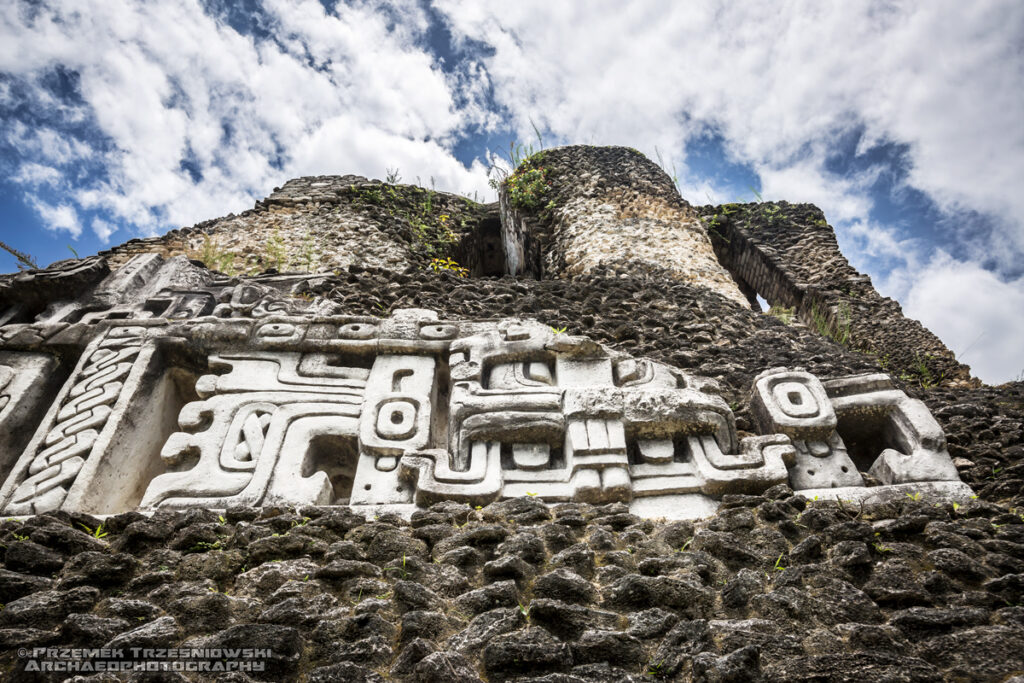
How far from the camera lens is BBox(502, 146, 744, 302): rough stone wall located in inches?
221

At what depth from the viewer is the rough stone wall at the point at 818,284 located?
→ 179 inches

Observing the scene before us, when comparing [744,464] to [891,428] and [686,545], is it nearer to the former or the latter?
[686,545]

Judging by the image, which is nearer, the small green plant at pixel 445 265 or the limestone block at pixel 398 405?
the limestone block at pixel 398 405

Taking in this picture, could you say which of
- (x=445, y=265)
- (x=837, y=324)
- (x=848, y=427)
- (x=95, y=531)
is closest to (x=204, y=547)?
(x=95, y=531)

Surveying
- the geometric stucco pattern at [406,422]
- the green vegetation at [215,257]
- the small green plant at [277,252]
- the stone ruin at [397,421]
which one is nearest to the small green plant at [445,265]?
the small green plant at [277,252]

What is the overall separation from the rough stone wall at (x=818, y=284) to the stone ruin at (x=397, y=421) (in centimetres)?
185

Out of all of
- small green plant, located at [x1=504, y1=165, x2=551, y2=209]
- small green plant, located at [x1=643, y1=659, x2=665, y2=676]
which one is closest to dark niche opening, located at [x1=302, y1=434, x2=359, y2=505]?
small green plant, located at [x1=643, y1=659, x2=665, y2=676]

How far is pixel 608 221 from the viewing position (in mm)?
6473

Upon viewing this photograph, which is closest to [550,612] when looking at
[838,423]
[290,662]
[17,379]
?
[290,662]

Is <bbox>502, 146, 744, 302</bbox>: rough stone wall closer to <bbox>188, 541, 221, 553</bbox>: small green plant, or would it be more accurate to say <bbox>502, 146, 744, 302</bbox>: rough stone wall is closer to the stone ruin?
the stone ruin

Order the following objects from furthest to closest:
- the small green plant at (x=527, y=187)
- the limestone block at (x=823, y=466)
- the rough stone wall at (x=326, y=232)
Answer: the small green plant at (x=527, y=187), the rough stone wall at (x=326, y=232), the limestone block at (x=823, y=466)

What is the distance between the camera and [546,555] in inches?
76.9

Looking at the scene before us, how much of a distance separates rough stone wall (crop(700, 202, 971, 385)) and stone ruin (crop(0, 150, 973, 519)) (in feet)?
6.05

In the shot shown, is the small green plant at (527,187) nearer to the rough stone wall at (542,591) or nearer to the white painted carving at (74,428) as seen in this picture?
the white painted carving at (74,428)
